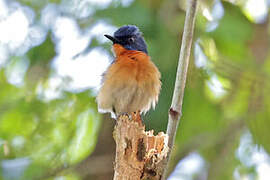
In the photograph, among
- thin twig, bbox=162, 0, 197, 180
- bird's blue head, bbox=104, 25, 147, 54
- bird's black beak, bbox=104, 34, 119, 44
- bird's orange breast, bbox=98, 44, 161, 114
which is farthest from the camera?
bird's blue head, bbox=104, 25, 147, 54

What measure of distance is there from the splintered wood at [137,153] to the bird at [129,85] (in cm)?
184

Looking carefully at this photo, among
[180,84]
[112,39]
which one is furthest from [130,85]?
[180,84]

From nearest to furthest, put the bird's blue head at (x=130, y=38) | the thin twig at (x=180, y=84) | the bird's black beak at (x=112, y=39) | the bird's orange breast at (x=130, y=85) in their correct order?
the thin twig at (x=180, y=84)
the bird's orange breast at (x=130, y=85)
the bird's black beak at (x=112, y=39)
the bird's blue head at (x=130, y=38)

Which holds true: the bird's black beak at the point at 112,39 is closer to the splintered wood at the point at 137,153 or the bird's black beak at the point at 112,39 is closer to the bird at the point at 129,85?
the bird at the point at 129,85

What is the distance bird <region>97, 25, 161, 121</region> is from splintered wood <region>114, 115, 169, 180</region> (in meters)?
1.84

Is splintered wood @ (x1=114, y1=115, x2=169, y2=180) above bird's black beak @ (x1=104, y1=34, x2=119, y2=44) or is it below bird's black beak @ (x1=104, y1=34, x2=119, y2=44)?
below

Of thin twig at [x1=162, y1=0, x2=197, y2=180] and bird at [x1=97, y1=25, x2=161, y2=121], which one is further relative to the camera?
bird at [x1=97, y1=25, x2=161, y2=121]

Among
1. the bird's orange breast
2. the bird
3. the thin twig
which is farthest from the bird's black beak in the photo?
the thin twig

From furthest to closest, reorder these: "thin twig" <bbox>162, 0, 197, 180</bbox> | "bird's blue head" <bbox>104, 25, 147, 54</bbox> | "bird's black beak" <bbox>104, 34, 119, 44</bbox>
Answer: "bird's blue head" <bbox>104, 25, 147, 54</bbox>
"bird's black beak" <bbox>104, 34, 119, 44</bbox>
"thin twig" <bbox>162, 0, 197, 180</bbox>

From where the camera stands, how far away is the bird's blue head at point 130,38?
6.00 meters

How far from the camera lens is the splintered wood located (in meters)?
3.39

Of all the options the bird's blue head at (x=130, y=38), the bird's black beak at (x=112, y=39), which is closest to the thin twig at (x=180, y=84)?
the bird's black beak at (x=112, y=39)

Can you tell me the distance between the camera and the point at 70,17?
5.87 meters

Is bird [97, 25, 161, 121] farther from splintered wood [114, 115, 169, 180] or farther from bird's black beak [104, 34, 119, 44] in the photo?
splintered wood [114, 115, 169, 180]
